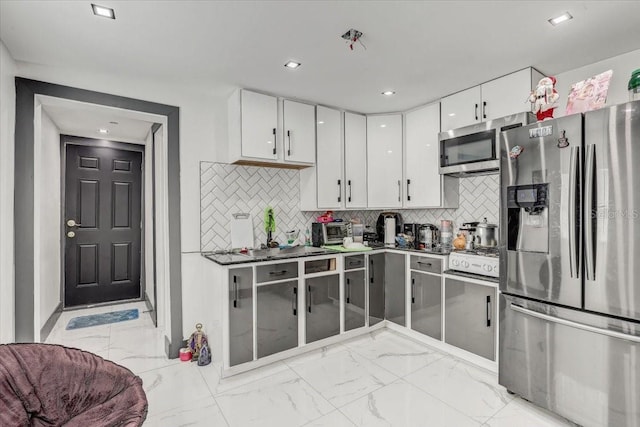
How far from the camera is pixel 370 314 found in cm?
349

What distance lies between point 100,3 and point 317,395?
288cm

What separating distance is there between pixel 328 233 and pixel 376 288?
823 millimetres

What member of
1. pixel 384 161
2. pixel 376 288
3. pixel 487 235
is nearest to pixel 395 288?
pixel 376 288

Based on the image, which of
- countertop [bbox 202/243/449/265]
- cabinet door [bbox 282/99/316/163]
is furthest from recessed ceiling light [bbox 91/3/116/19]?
countertop [bbox 202/243/449/265]

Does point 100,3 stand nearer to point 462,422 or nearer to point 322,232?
point 322,232

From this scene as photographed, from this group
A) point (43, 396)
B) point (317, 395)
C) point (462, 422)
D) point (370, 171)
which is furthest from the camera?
point (370, 171)

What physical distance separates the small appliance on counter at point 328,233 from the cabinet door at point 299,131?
0.76m

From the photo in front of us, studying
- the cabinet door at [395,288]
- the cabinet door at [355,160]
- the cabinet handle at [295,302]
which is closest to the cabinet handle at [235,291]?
the cabinet handle at [295,302]

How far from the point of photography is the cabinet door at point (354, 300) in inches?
130

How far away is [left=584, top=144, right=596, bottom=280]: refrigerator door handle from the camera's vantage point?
189 centimetres

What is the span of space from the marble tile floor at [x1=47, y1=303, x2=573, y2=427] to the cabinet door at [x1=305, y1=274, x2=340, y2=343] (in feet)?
0.64

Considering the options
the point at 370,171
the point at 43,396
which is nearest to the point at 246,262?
the point at 43,396

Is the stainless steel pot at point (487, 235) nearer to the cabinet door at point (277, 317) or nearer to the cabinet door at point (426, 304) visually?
the cabinet door at point (426, 304)

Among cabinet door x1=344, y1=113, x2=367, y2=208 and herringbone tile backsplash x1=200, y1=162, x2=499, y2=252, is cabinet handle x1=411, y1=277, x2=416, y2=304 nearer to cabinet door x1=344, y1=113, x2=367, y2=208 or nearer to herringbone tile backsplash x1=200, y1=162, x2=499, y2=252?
herringbone tile backsplash x1=200, y1=162, x2=499, y2=252
